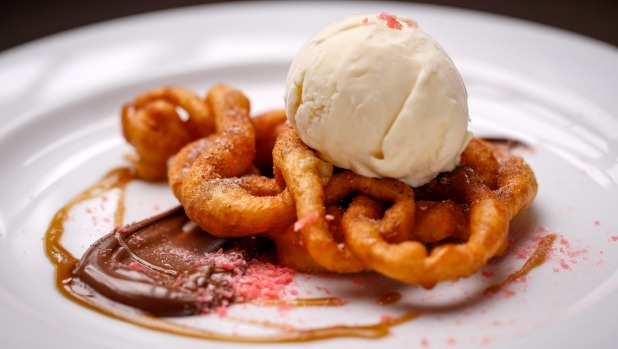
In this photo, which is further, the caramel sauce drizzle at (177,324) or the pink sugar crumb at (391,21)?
the pink sugar crumb at (391,21)

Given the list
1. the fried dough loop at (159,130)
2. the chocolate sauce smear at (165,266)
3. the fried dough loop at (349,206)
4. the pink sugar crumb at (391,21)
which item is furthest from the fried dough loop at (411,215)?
the fried dough loop at (159,130)

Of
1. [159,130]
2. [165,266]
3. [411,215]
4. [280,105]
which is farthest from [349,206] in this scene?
[280,105]

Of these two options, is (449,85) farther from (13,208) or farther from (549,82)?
(13,208)

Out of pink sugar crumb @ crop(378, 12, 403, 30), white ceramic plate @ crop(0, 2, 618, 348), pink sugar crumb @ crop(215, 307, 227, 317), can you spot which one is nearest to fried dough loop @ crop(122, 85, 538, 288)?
white ceramic plate @ crop(0, 2, 618, 348)

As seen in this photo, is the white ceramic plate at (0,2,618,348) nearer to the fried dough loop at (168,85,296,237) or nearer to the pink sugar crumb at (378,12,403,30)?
the fried dough loop at (168,85,296,237)

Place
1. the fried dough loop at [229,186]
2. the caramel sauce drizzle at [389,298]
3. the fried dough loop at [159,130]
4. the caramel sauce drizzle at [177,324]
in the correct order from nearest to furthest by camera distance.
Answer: the caramel sauce drizzle at [177,324] → the caramel sauce drizzle at [389,298] → the fried dough loop at [229,186] → the fried dough loop at [159,130]

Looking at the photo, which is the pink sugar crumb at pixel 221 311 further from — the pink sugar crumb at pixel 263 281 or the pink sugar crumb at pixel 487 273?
the pink sugar crumb at pixel 487 273

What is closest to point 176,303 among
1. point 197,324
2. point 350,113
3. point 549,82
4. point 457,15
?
point 197,324

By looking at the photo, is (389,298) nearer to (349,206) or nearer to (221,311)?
(349,206)
